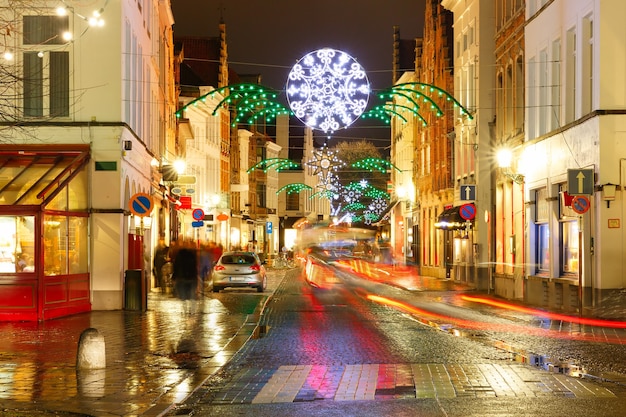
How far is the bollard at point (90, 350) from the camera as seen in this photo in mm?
13969

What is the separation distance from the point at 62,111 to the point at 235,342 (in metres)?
11.3

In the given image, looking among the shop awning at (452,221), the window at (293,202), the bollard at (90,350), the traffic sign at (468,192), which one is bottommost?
the bollard at (90,350)

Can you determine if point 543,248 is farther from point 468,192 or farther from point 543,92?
point 468,192

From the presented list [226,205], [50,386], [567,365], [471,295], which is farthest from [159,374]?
[226,205]

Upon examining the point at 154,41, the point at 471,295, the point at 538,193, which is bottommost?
the point at 471,295

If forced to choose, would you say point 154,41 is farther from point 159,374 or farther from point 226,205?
point 226,205

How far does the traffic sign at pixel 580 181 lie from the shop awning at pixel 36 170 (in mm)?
11381

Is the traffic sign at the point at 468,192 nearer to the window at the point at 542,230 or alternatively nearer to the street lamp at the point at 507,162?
the street lamp at the point at 507,162

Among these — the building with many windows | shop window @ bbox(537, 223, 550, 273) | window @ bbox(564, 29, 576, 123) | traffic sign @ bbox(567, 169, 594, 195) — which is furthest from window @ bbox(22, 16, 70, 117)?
shop window @ bbox(537, 223, 550, 273)

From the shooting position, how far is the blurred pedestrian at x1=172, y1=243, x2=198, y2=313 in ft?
60.9

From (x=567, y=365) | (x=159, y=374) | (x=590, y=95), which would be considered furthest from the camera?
(x=590, y=95)

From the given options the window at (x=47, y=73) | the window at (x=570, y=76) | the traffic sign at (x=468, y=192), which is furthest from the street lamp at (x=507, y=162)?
the window at (x=47, y=73)

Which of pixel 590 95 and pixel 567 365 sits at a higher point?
pixel 590 95

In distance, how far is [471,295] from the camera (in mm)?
35188
